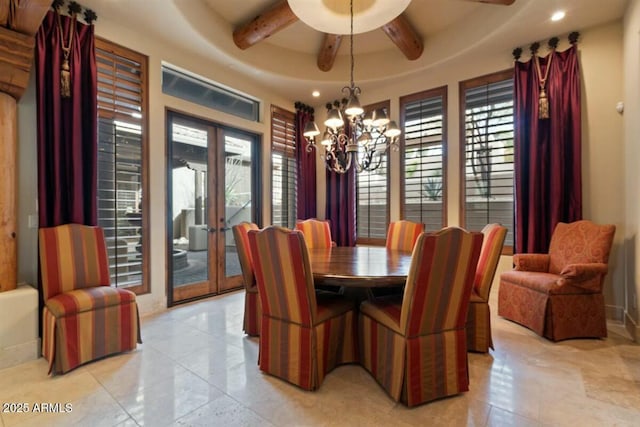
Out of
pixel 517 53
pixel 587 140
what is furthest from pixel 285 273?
pixel 517 53

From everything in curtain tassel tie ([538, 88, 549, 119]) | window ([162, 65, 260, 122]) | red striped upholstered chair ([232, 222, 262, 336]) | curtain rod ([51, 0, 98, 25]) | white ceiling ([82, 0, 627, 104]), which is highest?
white ceiling ([82, 0, 627, 104])

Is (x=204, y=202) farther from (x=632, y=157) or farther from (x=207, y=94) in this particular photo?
(x=632, y=157)

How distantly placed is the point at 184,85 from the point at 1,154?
203 centimetres

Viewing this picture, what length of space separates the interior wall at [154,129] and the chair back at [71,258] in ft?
1.21

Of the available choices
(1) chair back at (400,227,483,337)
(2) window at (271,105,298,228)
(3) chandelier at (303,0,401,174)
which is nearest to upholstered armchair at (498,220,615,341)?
(1) chair back at (400,227,483,337)

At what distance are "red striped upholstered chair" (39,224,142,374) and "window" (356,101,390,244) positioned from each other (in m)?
3.33

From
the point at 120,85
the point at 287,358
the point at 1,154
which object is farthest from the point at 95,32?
the point at 287,358

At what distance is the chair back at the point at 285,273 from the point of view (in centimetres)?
181

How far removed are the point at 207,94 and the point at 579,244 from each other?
14.9ft

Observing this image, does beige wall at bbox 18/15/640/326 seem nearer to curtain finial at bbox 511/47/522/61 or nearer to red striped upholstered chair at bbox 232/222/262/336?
curtain finial at bbox 511/47/522/61

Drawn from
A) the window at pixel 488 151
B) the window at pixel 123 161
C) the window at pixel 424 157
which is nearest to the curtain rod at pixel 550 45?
the window at pixel 488 151

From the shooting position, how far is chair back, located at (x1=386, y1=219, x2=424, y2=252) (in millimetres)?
3491

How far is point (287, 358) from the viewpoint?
6.53 feet

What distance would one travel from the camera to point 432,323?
5.80ft
